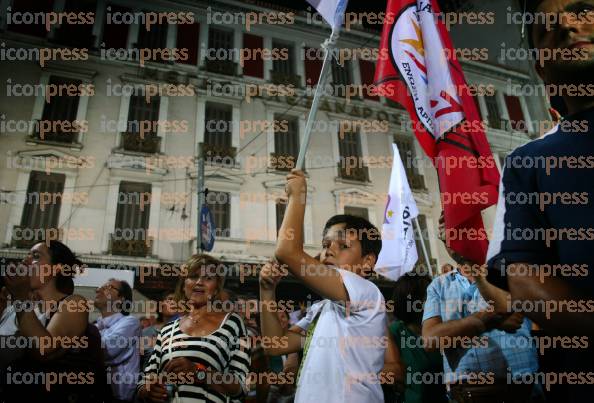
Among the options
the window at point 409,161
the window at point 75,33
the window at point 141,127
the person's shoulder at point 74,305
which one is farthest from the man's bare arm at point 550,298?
the window at point 75,33

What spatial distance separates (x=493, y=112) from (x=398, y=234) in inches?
701

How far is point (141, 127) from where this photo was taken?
13.7 m

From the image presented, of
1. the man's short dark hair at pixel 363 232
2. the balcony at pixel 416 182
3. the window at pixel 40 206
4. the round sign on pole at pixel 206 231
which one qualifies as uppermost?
the balcony at pixel 416 182

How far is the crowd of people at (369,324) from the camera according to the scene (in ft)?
3.30

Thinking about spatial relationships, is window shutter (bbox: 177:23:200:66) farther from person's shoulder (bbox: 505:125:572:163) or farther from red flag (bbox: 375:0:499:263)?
person's shoulder (bbox: 505:125:572:163)

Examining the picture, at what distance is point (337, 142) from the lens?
16.5 meters

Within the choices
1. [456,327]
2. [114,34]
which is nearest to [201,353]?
[456,327]

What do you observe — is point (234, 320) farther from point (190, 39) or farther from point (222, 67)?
point (190, 39)

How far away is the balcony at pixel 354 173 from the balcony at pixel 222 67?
19.7ft

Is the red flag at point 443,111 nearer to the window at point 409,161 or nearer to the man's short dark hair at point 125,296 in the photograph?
the man's short dark hair at point 125,296

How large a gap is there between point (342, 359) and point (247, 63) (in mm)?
16171

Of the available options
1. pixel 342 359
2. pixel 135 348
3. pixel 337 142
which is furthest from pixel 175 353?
pixel 337 142

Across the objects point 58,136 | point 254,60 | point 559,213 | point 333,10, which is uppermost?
point 254,60

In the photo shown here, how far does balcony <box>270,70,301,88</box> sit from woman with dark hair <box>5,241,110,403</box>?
47.6 feet
